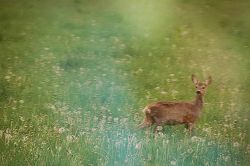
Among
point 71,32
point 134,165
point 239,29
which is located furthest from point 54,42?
point 239,29

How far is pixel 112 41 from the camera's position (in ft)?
10.3

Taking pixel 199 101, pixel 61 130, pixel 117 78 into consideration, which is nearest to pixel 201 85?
pixel 199 101

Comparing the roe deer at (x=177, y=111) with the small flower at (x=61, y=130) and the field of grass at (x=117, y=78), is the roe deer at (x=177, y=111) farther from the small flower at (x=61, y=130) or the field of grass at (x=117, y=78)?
the small flower at (x=61, y=130)

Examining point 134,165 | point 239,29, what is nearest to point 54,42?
point 134,165

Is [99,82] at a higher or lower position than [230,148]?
higher

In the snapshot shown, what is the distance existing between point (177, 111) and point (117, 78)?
0.36m

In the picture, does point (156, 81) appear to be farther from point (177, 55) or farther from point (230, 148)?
point (230, 148)

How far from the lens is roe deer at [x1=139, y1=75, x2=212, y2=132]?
10.1 ft

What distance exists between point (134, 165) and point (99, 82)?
468 millimetres

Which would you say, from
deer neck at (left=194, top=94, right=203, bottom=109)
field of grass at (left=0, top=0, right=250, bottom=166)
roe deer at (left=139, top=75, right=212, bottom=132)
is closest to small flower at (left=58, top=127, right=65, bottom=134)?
field of grass at (left=0, top=0, right=250, bottom=166)

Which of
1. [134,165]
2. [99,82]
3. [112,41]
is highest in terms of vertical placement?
[112,41]

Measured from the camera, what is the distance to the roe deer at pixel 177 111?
10.1 ft

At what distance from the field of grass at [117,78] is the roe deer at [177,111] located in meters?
0.03

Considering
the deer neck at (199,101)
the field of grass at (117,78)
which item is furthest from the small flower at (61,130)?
the deer neck at (199,101)
